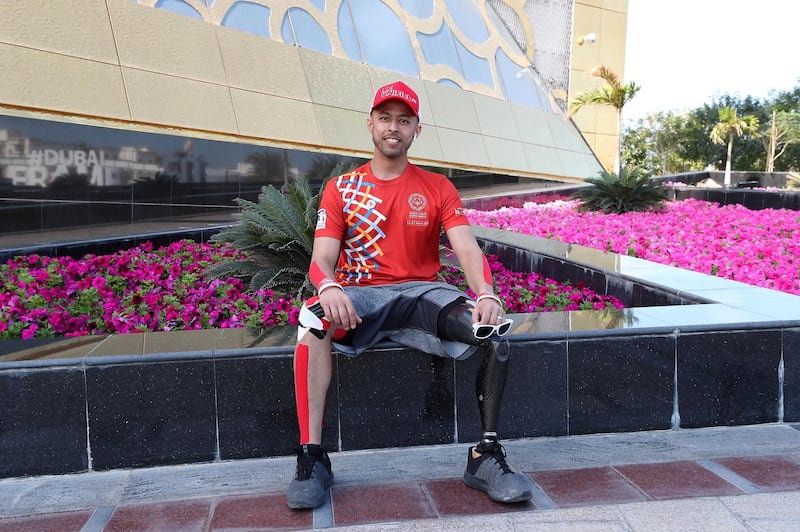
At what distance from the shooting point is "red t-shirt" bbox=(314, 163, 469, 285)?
3008mm

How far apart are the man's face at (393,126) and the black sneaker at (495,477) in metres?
1.30

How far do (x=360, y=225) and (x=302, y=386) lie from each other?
74 cm

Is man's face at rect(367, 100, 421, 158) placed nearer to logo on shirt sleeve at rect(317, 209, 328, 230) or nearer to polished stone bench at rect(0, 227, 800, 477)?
logo on shirt sleeve at rect(317, 209, 328, 230)

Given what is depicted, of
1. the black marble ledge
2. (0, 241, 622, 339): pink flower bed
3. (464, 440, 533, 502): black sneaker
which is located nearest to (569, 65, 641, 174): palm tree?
the black marble ledge

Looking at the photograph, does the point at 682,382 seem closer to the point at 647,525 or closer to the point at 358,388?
the point at 647,525

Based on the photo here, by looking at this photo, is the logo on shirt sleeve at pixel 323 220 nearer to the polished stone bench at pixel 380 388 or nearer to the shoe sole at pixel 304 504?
Answer: the polished stone bench at pixel 380 388

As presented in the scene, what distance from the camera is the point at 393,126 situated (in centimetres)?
296

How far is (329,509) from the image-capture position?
2.56m

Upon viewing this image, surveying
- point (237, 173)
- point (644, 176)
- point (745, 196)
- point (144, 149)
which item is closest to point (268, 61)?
point (237, 173)

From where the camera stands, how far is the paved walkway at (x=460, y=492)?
7.97 ft

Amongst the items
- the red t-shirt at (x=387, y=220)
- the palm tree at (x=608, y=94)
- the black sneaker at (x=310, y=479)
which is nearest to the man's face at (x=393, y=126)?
the red t-shirt at (x=387, y=220)

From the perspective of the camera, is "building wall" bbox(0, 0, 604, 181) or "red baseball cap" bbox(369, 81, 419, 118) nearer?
→ "red baseball cap" bbox(369, 81, 419, 118)

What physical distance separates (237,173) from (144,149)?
1410 millimetres

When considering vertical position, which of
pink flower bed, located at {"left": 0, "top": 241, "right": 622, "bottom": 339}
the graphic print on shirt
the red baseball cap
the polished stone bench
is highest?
the red baseball cap
